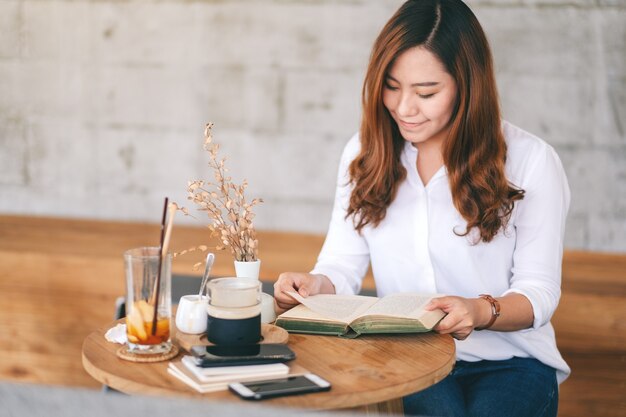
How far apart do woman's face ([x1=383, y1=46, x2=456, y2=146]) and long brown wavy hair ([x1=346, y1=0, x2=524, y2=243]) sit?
2 centimetres

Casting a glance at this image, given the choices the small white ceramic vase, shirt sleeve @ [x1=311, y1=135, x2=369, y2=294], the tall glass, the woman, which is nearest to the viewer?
the tall glass

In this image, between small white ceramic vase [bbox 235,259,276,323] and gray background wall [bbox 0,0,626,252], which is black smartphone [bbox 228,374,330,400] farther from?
gray background wall [bbox 0,0,626,252]

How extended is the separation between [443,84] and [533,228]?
1.29ft

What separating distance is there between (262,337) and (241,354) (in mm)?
141

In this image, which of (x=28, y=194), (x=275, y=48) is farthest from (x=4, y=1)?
(x=275, y=48)

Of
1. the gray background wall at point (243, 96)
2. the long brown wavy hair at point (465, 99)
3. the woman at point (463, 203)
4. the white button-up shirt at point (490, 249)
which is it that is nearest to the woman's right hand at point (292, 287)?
the woman at point (463, 203)

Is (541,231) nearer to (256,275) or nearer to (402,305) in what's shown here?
(402,305)

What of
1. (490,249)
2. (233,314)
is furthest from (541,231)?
(233,314)

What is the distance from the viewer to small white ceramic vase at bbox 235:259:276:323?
1.78 m

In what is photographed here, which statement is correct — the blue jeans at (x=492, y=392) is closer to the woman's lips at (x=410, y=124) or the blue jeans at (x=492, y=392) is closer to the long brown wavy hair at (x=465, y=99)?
the long brown wavy hair at (x=465, y=99)

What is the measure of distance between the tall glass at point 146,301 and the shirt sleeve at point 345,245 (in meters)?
0.67

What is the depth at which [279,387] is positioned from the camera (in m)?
1.37

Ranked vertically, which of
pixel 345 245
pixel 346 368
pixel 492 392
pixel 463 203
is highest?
pixel 463 203

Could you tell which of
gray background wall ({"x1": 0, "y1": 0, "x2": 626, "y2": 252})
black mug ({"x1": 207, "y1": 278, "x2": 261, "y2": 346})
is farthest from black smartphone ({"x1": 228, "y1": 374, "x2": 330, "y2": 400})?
gray background wall ({"x1": 0, "y1": 0, "x2": 626, "y2": 252})
